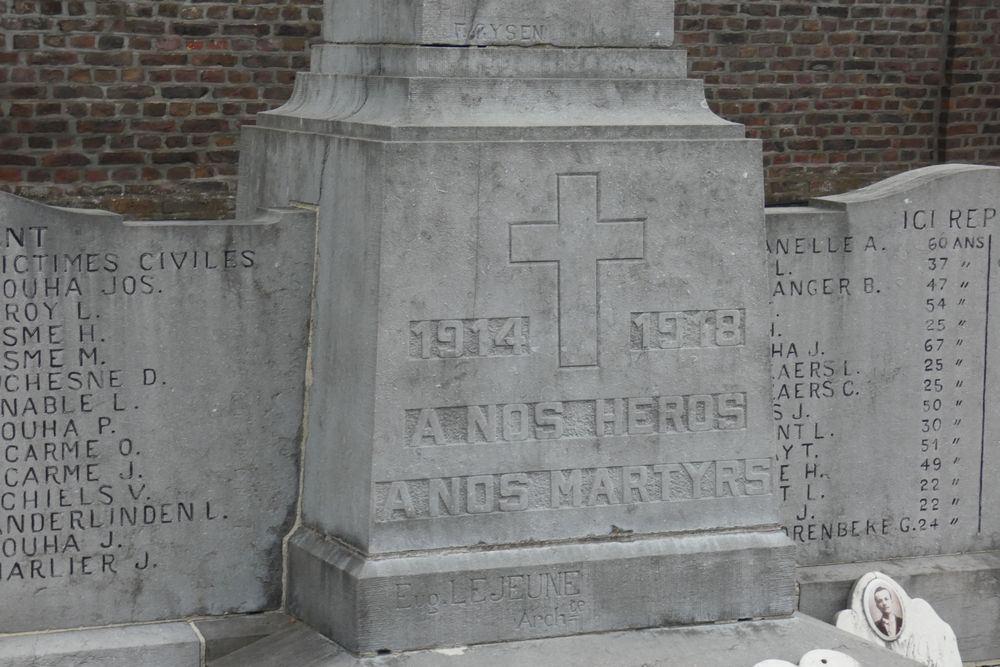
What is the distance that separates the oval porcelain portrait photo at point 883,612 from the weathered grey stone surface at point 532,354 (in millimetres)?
579

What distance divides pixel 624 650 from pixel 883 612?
109cm

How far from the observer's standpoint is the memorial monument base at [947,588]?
5070 millimetres

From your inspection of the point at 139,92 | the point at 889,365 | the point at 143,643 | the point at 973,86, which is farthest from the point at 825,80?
the point at 143,643

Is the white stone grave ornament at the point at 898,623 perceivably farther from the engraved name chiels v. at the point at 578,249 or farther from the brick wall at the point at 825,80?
the brick wall at the point at 825,80

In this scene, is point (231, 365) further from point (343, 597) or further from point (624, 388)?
point (624, 388)

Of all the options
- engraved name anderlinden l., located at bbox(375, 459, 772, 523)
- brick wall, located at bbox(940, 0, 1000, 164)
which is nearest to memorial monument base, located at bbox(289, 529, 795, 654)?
engraved name anderlinden l., located at bbox(375, 459, 772, 523)

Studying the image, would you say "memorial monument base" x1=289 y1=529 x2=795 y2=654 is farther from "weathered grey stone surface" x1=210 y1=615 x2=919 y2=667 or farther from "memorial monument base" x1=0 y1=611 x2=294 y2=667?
"memorial monument base" x1=0 y1=611 x2=294 y2=667

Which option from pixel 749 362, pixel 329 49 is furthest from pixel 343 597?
pixel 329 49

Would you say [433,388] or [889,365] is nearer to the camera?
[433,388]

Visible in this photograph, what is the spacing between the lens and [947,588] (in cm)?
523

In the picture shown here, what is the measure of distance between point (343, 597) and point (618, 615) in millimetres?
747

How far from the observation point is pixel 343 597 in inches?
167

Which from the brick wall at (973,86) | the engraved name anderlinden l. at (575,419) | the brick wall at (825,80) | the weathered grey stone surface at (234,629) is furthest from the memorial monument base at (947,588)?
the brick wall at (973,86)

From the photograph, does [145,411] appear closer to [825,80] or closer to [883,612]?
[883,612]
